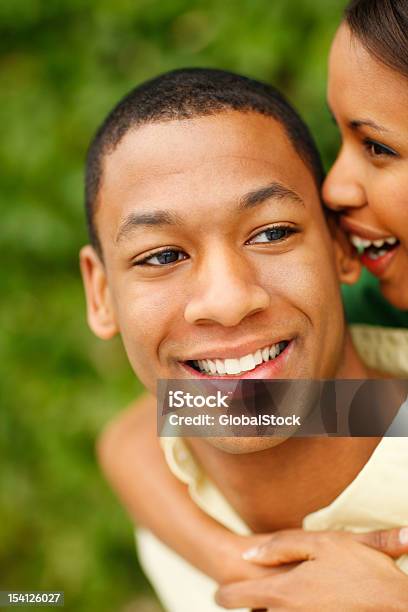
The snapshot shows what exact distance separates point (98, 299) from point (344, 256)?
1.77 feet

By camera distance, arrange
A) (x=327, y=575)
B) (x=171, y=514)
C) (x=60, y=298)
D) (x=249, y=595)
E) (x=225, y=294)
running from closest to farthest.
Answer: (x=225, y=294)
(x=327, y=575)
(x=249, y=595)
(x=171, y=514)
(x=60, y=298)

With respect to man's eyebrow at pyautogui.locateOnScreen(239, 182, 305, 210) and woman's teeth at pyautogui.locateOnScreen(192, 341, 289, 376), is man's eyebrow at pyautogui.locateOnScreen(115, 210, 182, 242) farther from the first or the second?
woman's teeth at pyautogui.locateOnScreen(192, 341, 289, 376)

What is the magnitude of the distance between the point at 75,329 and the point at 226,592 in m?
1.37

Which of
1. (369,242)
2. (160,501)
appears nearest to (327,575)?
(160,501)

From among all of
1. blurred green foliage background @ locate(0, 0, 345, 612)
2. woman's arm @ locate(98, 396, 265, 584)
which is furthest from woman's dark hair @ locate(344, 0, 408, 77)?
blurred green foliage background @ locate(0, 0, 345, 612)

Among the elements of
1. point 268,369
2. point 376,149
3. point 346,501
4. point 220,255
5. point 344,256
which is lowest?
point 346,501

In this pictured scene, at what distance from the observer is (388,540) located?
140 centimetres

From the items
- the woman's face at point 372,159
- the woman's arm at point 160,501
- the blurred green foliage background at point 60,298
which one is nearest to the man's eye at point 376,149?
the woman's face at point 372,159

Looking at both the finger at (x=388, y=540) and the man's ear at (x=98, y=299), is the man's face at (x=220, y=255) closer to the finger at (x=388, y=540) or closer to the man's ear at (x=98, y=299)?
the man's ear at (x=98, y=299)

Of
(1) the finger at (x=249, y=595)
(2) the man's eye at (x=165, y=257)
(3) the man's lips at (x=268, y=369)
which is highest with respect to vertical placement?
(2) the man's eye at (x=165, y=257)

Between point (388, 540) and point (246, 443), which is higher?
point (246, 443)

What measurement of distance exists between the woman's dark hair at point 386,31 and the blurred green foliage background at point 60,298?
117 cm

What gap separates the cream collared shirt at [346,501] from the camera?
4.55 ft

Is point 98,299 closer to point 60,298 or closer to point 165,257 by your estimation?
point 165,257
